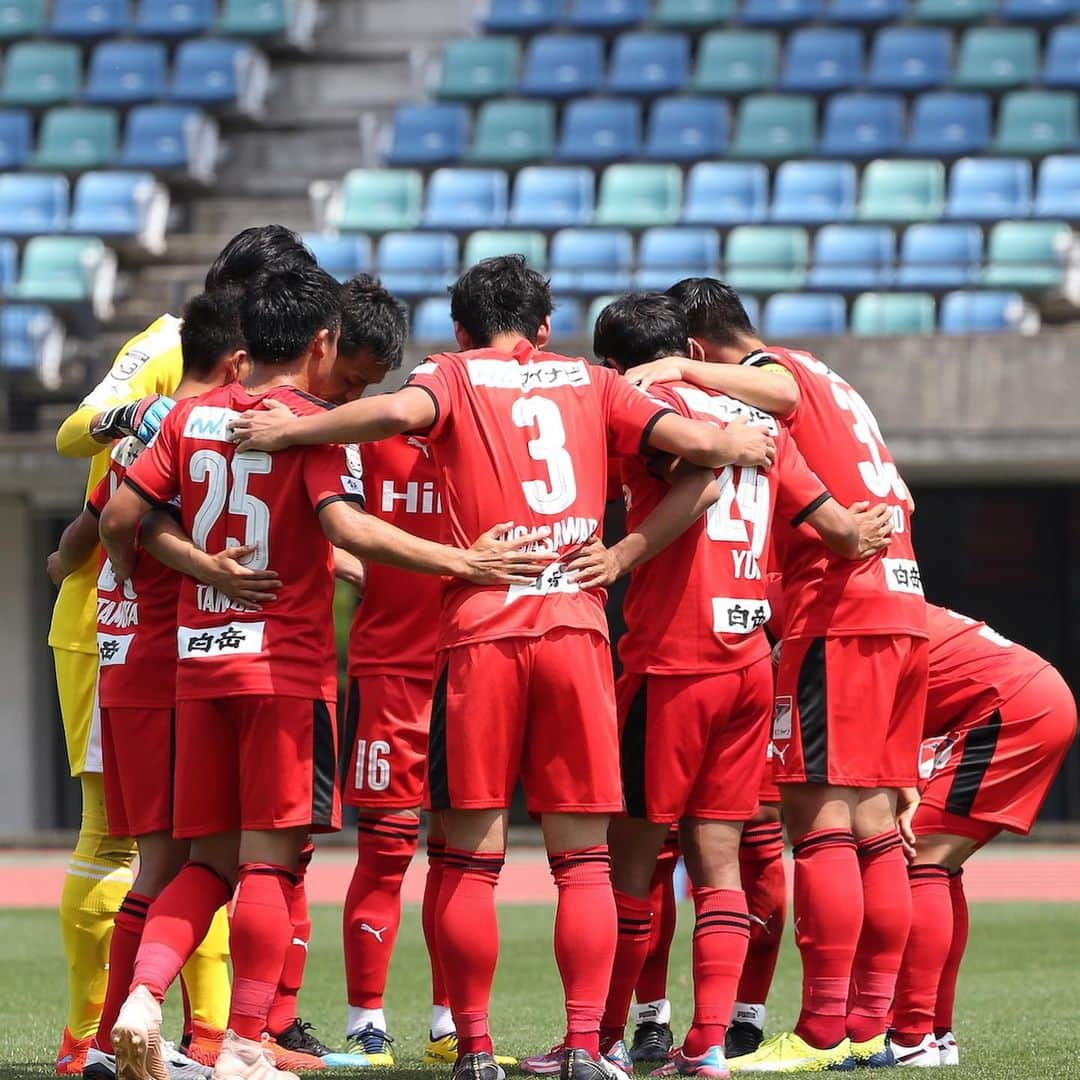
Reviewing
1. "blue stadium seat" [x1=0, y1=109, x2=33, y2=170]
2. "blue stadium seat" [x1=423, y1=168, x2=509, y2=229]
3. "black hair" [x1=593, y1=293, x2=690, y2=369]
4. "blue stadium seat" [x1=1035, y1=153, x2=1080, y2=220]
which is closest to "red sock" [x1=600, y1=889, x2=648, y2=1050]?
"black hair" [x1=593, y1=293, x2=690, y2=369]

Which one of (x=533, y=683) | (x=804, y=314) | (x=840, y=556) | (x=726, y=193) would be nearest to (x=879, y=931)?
(x=840, y=556)

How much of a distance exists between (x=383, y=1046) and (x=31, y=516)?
39.1ft

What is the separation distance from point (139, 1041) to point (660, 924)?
1791mm

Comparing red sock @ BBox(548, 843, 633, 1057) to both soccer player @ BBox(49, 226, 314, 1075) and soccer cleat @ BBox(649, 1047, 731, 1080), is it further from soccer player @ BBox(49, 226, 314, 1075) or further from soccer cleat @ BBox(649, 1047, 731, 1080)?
soccer player @ BBox(49, 226, 314, 1075)

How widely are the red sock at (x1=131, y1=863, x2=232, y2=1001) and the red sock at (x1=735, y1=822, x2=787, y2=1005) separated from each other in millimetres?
1773

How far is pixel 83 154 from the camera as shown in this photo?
19.5 meters

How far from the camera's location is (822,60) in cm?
1948

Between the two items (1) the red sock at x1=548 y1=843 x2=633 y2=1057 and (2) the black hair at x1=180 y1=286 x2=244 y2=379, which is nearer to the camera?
(1) the red sock at x1=548 y1=843 x2=633 y2=1057

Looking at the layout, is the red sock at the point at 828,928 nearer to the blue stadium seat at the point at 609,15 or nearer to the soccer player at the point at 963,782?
the soccer player at the point at 963,782

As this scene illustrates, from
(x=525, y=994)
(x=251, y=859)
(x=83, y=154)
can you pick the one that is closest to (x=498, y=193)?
(x=83, y=154)

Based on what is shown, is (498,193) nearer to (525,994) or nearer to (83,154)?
(83,154)

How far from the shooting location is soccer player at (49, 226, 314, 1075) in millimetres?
5445

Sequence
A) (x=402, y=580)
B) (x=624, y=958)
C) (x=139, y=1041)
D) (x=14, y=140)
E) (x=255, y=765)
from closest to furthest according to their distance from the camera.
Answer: (x=139, y=1041), (x=255, y=765), (x=624, y=958), (x=402, y=580), (x=14, y=140)

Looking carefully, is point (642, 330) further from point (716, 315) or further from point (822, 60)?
point (822, 60)
